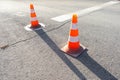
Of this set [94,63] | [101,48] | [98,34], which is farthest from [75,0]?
[94,63]

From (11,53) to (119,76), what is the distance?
2468 mm

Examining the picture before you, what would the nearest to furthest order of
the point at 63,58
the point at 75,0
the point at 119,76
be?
the point at 119,76 < the point at 63,58 < the point at 75,0

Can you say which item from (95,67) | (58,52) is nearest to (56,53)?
(58,52)

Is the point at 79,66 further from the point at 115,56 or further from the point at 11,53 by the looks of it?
the point at 11,53

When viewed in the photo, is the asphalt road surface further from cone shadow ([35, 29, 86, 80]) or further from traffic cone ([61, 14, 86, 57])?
traffic cone ([61, 14, 86, 57])

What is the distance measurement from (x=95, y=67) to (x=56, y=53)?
1029 millimetres

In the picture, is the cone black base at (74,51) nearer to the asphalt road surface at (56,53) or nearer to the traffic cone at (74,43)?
the traffic cone at (74,43)

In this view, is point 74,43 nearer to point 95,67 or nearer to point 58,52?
point 58,52

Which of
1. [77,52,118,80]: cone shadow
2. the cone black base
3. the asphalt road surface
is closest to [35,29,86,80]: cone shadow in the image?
the asphalt road surface

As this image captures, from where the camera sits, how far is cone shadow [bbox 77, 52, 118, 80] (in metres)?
3.09

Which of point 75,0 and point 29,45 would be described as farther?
point 75,0

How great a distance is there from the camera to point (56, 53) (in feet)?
13.0

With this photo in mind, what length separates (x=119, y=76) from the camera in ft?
10.1

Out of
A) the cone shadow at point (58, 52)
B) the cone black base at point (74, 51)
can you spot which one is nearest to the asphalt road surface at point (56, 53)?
the cone shadow at point (58, 52)
